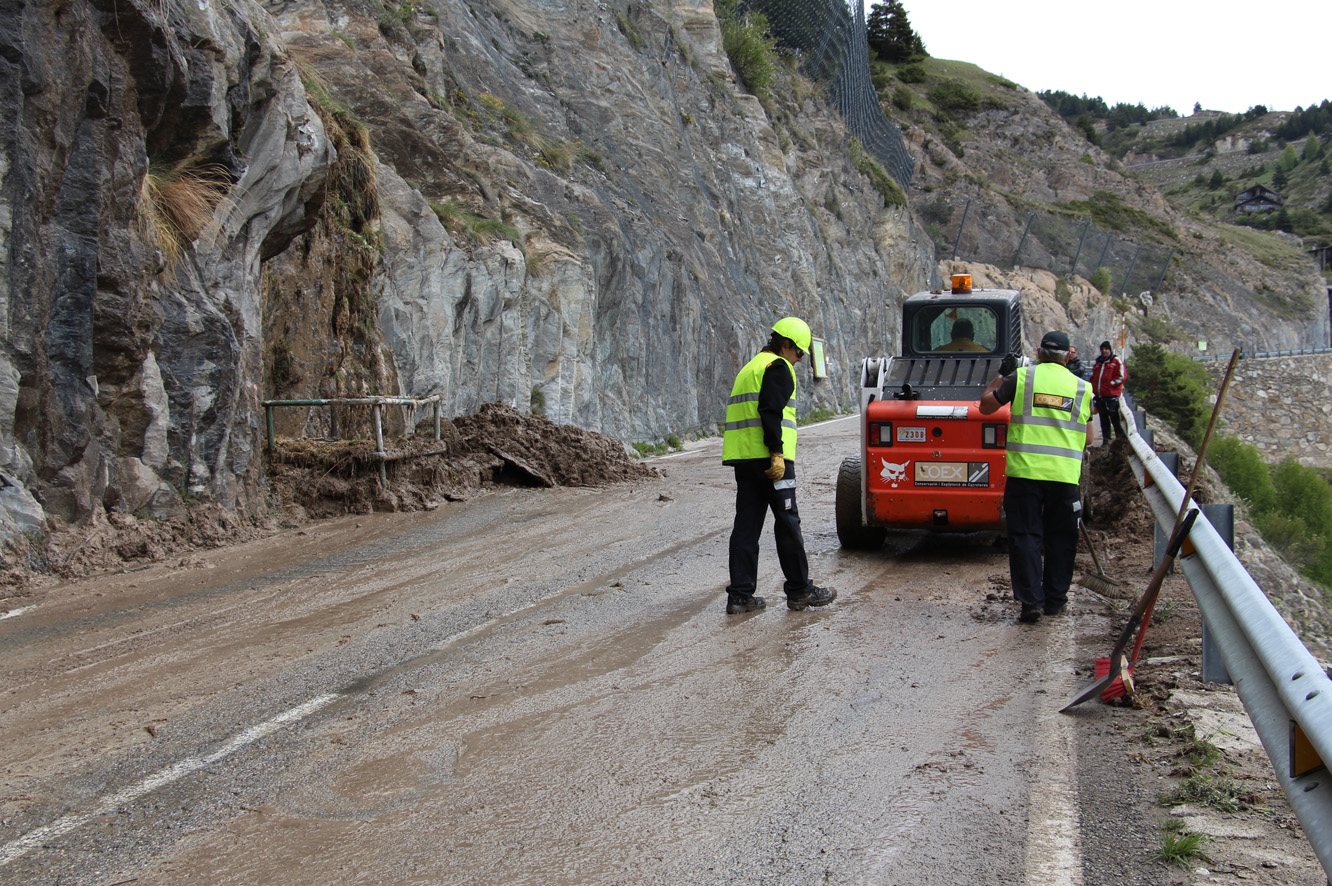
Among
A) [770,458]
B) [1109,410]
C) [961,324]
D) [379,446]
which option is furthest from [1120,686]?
[1109,410]

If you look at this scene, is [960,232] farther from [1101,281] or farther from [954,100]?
[954,100]

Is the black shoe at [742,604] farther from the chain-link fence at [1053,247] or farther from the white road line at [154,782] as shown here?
the chain-link fence at [1053,247]

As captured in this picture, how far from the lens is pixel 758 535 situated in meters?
6.77

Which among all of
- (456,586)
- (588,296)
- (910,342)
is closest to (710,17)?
(588,296)

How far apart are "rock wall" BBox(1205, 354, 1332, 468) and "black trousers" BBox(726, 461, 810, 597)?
53519mm

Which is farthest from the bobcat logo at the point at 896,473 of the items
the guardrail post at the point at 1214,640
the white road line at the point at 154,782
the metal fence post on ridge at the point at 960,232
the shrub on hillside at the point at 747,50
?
the metal fence post on ridge at the point at 960,232

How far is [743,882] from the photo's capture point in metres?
2.97

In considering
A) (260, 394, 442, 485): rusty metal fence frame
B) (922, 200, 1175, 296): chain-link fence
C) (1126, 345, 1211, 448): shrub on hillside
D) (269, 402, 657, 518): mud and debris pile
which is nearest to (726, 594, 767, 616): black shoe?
(269, 402, 657, 518): mud and debris pile

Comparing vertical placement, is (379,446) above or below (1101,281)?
below

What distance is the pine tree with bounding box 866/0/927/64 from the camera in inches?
4163

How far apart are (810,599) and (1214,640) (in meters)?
3.25

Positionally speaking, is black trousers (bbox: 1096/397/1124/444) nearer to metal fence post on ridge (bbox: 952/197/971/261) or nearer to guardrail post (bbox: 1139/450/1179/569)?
guardrail post (bbox: 1139/450/1179/569)

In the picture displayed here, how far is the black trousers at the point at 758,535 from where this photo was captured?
676 cm

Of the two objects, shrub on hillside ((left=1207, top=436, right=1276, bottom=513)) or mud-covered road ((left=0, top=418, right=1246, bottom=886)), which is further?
shrub on hillside ((left=1207, top=436, right=1276, bottom=513))
